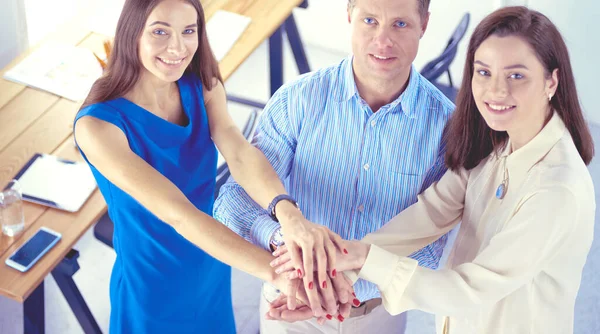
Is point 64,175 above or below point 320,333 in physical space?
above

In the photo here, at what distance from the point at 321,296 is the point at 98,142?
697 mm

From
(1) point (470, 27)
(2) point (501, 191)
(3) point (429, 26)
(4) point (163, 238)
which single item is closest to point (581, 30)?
(1) point (470, 27)

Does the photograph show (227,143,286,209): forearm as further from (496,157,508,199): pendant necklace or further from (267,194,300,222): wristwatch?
(496,157,508,199): pendant necklace

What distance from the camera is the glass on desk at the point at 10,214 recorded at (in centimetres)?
255

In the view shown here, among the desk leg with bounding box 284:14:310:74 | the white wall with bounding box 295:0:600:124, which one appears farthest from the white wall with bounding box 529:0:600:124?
the desk leg with bounding box 284:14:310:74

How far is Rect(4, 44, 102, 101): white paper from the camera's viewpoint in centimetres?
315

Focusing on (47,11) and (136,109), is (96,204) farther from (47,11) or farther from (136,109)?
(47,11)

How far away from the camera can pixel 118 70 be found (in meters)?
2.11

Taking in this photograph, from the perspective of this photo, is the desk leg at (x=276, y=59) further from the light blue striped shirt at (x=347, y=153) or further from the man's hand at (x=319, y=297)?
the man's hand at (x=319, y=297)

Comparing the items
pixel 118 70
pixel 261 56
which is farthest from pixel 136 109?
pixel 261 56

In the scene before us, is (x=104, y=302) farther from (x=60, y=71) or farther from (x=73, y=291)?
(x=60, y=71)

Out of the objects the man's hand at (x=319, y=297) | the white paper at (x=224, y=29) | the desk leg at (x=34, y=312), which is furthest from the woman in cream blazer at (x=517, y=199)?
the white paper at (x=224, y=29)

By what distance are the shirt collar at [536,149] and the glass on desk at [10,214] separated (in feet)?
A: 5.35

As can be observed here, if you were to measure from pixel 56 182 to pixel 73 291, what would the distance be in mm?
449
